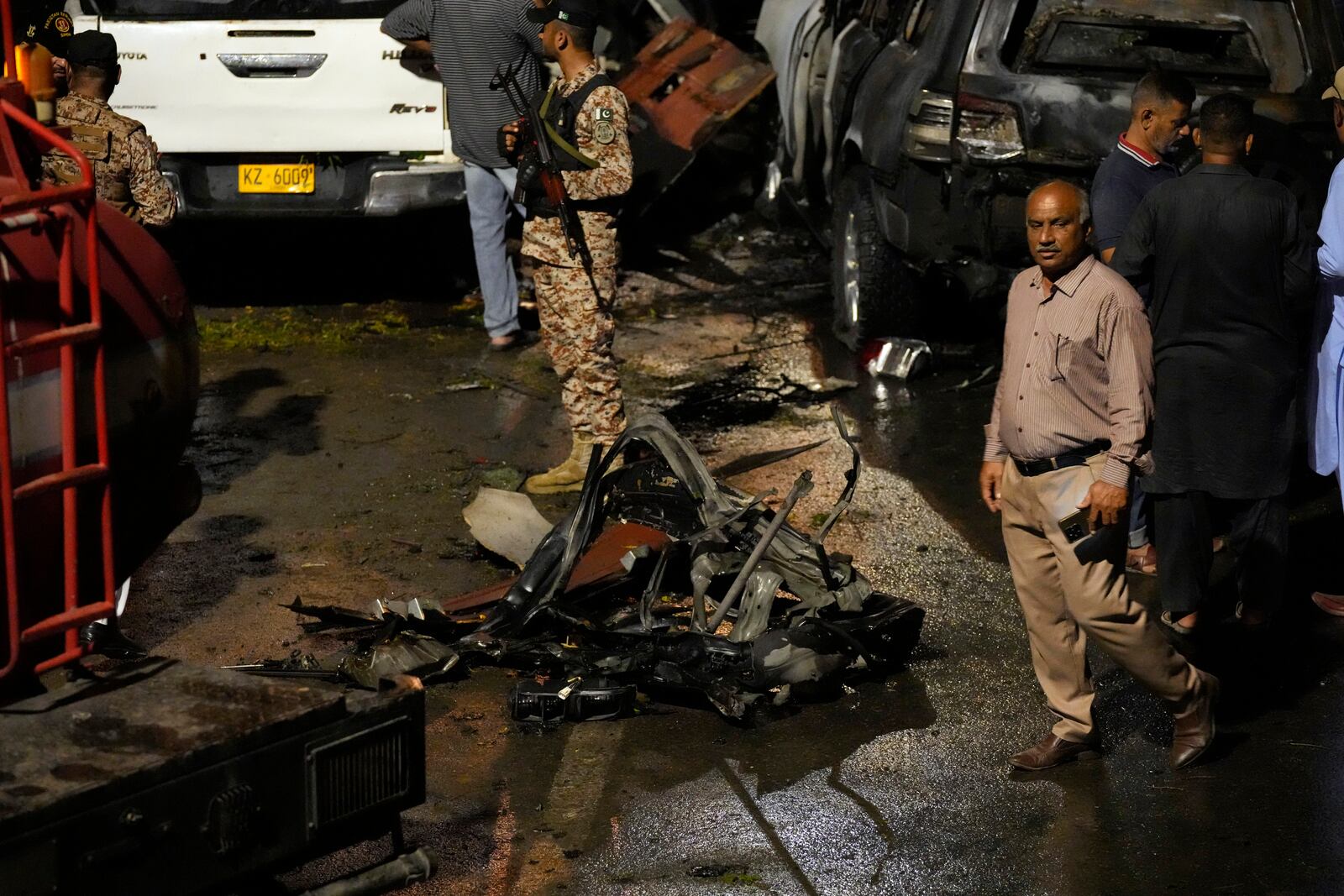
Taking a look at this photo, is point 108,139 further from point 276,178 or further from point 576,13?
point 276,178

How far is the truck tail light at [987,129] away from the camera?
732cm

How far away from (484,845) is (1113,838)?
65.7 inches

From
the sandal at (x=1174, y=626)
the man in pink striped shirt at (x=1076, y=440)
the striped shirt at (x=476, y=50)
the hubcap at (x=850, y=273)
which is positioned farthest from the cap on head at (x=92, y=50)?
the sandal at (x=1174, y=626)

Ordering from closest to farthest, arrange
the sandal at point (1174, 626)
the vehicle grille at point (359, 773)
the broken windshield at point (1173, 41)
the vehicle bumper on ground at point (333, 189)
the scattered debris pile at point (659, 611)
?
the vehicle grille at point (359, 773) < the scattered debris pile at point (659, 611) < the sandal at point (1174, 626) < the broken windshield at point (1173, 41) < the vehicle bumper on ground at point (333, 189)

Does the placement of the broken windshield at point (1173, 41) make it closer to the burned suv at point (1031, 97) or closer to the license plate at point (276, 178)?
the burned suv at point (1031, 97)

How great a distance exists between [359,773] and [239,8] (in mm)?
7390

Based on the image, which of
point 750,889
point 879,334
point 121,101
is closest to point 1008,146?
point 879,334

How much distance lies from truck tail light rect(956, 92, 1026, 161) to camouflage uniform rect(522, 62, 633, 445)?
165 cm

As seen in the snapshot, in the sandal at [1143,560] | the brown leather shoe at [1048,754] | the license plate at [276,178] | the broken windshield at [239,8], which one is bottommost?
the sandal at [1143,560]

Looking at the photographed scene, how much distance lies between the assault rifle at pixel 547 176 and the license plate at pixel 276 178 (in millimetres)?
2751

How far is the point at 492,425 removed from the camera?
780cm

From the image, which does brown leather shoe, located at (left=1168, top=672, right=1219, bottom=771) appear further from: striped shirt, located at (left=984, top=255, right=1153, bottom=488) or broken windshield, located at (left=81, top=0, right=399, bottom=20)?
broken windshield, located at (left=81, top=0, right=399, bottom=20)

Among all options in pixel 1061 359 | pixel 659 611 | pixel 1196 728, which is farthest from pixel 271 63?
pixel 1196 728

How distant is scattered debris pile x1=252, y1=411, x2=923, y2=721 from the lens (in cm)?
487
